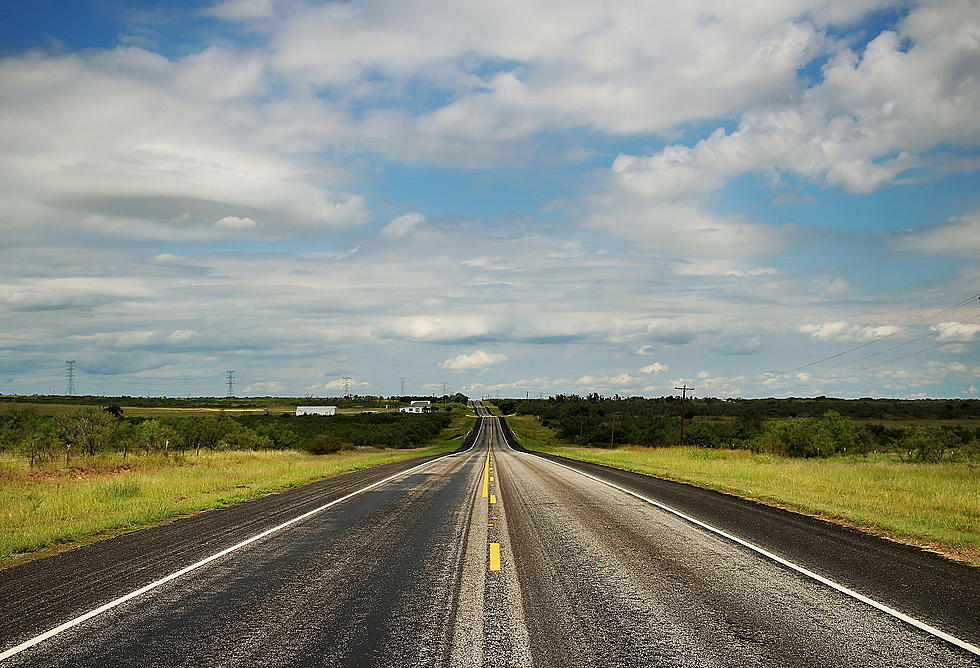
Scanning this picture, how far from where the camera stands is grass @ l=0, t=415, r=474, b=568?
12.0 m

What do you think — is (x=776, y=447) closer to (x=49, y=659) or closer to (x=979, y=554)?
(x=979, y=554)

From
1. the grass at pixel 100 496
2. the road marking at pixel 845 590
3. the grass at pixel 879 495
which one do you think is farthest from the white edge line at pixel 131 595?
the grass at pixel 879 495

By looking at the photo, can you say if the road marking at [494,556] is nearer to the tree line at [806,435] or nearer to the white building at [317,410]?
the tree line at [806,435]

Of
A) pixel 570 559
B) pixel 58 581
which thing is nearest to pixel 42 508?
pixel 58 581

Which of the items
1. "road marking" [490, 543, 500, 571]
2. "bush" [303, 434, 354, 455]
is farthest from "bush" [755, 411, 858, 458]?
"road marking" [490, 543, 500, 571]

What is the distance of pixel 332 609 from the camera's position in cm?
711

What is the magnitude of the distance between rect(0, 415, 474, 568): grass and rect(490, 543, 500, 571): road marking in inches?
282

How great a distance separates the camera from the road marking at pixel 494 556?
30.1 feet

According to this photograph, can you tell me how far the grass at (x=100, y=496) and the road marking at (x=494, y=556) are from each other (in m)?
7.15

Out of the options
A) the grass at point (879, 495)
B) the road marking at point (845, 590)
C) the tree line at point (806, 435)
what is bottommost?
the tree line at point (806, 435)

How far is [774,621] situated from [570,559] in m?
3.45

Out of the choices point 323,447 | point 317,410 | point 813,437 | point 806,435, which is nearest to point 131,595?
point 323,447

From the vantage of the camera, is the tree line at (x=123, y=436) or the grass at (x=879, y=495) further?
the tree line at (x=123, y=436)

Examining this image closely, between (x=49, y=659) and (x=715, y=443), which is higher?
(x=49, y=659)
